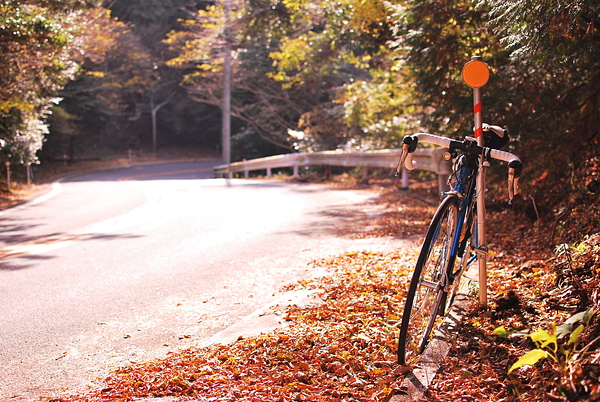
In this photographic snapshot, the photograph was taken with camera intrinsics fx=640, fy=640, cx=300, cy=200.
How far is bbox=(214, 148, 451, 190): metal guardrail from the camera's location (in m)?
12.3

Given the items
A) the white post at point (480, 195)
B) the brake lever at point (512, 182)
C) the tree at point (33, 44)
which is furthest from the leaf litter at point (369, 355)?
the tree at point (33, 44)

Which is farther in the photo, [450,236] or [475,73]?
[475,73]

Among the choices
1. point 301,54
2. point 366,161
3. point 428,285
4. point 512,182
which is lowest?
point 428,285

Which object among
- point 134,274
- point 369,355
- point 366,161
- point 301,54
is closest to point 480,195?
point 369,355

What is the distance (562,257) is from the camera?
5.59 meters

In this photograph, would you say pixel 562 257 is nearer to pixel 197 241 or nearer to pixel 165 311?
pixel 165 311

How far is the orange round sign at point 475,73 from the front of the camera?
461 centimetres

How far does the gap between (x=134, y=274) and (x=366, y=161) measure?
12.7m

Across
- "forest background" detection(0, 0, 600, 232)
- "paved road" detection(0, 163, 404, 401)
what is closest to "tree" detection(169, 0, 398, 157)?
"forest background" detection(0, 0, 600, 232)

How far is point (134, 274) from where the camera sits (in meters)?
7.15

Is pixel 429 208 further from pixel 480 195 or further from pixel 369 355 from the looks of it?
pixel 369 355

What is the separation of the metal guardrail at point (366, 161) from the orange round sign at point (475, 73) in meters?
2.52

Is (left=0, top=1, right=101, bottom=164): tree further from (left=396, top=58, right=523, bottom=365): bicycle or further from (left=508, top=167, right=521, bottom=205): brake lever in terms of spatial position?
(left=508, top=167, right=521, bottom=205): brake lever

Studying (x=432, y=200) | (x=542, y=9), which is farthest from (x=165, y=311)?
(x=432, y=200)
